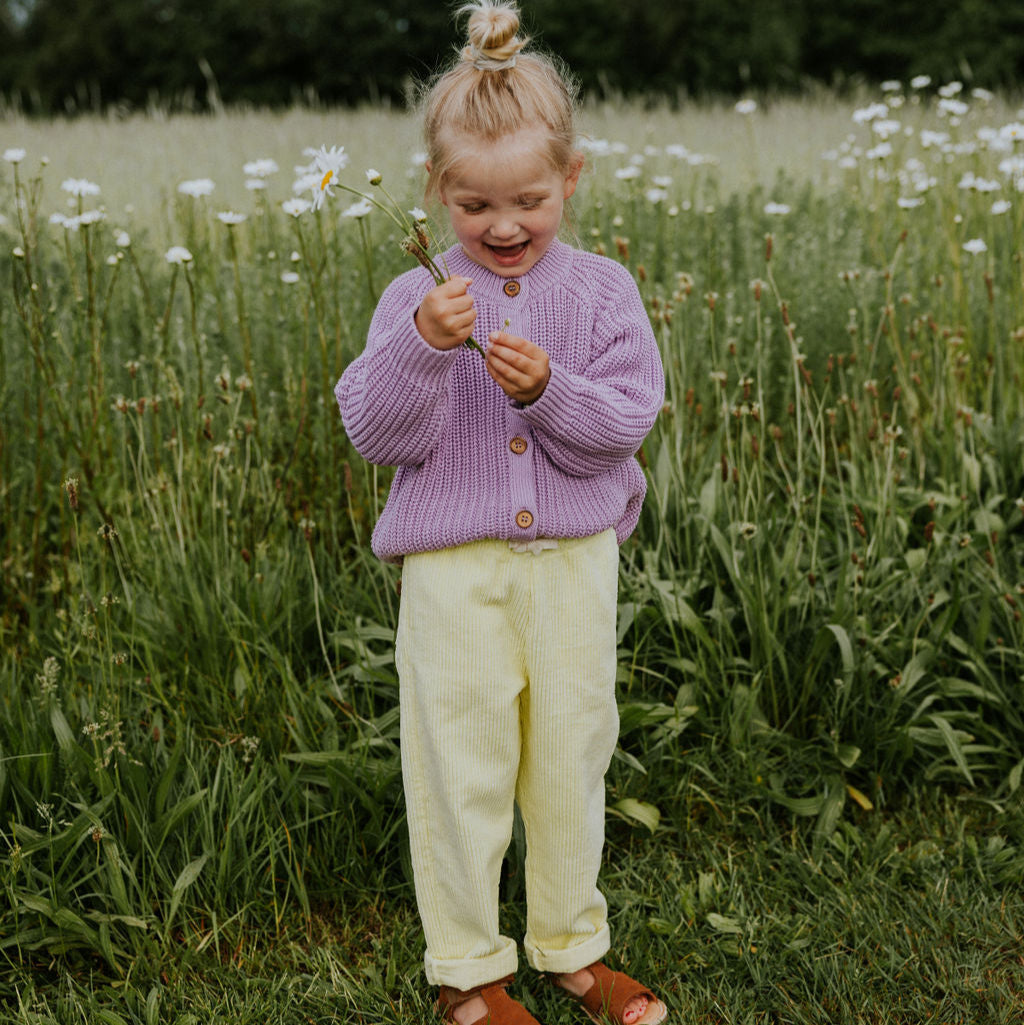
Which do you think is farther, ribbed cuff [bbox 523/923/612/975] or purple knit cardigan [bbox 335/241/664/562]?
ribbed cuff [bbox 523/923/612/975]

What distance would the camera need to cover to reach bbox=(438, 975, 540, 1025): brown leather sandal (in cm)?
200

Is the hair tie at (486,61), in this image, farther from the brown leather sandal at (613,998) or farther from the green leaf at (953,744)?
the green leaf at (953,744)

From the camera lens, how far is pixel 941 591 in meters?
2.80

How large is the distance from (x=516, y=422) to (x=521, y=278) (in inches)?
9.0

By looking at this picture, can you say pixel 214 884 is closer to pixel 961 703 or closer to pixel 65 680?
pixel 65 680

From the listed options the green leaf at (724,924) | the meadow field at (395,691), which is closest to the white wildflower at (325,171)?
the meadow field at (395,691)

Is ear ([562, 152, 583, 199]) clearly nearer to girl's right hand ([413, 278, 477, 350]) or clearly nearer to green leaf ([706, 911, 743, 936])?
girl's right hand ([413, 278, 477, 350])

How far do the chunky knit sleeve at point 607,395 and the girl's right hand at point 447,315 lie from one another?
153 mm

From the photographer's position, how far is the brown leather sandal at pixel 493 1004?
1997 mm

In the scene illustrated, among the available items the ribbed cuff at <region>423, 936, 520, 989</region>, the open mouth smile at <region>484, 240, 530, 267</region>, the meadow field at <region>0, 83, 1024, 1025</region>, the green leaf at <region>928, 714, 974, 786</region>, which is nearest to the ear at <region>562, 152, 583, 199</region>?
the open mouth smile at <region>484, 240, 530, 267</region>

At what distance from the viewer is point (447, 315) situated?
1604 mm

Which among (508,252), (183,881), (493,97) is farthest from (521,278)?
(183,881)

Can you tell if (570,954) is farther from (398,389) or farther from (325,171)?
(325,171)

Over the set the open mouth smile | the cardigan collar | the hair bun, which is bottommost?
the cardigan collar
